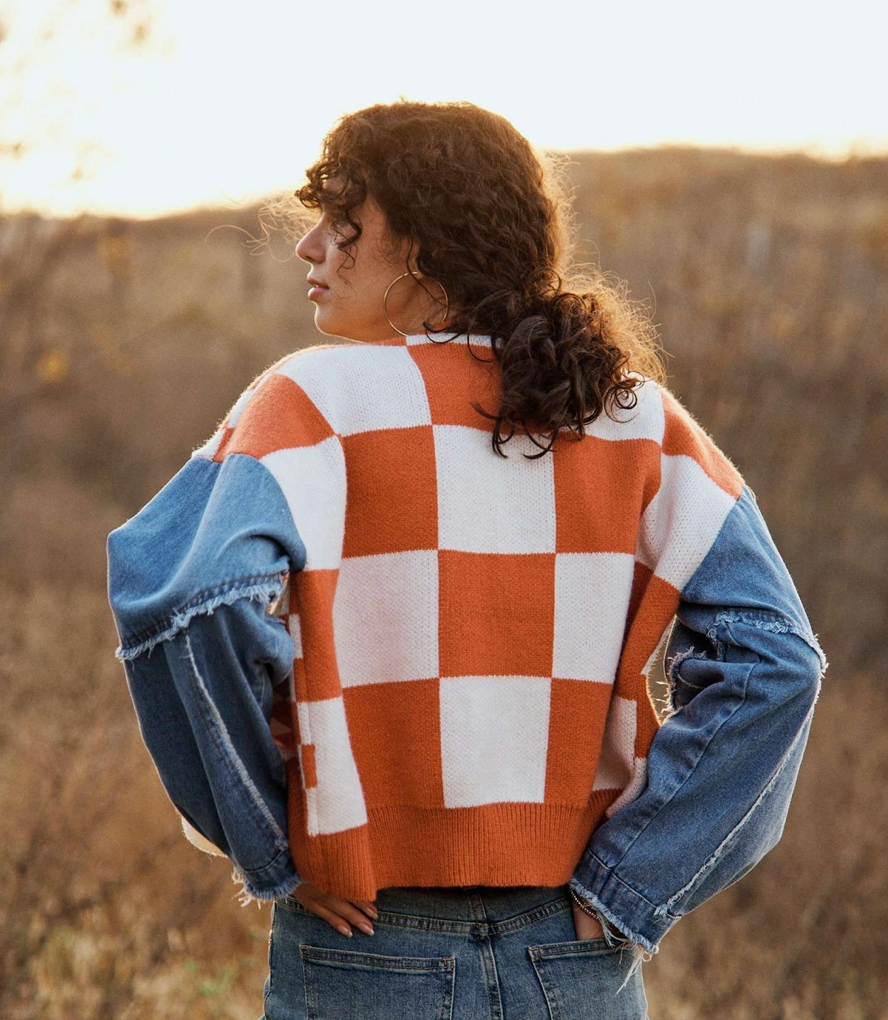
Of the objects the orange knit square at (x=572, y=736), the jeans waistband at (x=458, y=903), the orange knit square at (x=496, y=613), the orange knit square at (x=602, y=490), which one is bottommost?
the jeans waistband at (x=458, y=903)

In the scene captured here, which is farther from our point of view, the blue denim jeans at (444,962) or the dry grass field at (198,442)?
the dry grass field at (198,442)

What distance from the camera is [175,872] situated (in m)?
4.67

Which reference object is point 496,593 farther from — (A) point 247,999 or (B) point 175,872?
(B) point 175,872

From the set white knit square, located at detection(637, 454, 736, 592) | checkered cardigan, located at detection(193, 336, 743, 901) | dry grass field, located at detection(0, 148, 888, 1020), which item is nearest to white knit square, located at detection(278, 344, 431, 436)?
checkered cardigan, located at detection(193, 336, 743, 901)

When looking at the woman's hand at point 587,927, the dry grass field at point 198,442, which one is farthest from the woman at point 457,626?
the dry grass field at point 198,442

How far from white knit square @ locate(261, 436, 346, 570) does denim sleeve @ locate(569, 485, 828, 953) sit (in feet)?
1.57

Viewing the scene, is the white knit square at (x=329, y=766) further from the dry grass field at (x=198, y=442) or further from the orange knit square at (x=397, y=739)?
the dry grass field at (x=198, y=442)

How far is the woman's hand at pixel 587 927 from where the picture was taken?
144 cm

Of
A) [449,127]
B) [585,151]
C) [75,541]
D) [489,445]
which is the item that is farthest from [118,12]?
[585,151]

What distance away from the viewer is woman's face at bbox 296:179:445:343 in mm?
1496

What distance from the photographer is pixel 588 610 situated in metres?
1.44

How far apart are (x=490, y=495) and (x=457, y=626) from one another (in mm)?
168

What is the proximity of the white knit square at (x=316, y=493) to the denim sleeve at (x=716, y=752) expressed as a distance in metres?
0.48

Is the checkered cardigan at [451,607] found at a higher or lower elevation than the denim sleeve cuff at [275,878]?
higher
